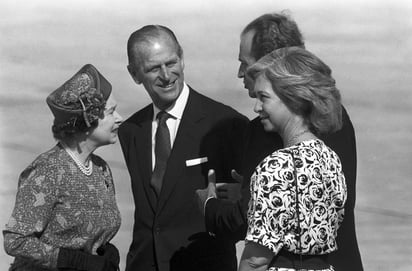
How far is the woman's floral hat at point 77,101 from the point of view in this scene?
13.5 ft

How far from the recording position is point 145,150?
15.5 ft

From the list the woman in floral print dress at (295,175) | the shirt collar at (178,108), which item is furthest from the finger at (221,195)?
the shirt collar at (178,108)

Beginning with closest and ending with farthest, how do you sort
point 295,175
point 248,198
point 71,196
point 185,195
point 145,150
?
point 295,175, point 248,198, point 71,196, point 185,195, point 145,150

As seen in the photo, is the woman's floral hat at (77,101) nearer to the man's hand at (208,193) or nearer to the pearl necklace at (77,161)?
the pearl necklace at (77,161)

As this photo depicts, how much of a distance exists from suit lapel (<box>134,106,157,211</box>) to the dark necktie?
0.03 m

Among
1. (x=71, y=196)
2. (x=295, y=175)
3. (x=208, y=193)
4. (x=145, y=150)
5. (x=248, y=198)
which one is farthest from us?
(x=145, y=150)

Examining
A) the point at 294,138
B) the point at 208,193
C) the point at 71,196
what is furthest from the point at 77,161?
the point at 294,138

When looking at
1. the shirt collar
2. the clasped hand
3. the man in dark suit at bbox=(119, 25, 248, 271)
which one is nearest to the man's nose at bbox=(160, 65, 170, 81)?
the man in dark suit at bbox=(119, 25, 248, 271)

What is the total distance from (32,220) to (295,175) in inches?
46.1

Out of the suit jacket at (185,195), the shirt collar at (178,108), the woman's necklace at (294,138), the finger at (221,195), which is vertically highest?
the woman's necklace at (294,138)

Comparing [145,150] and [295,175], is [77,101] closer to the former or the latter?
[145,150]

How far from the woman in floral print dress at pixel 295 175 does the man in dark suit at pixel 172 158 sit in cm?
116

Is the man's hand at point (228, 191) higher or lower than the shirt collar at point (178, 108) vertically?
lower

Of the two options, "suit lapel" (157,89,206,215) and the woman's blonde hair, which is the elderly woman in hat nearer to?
"suit lapel" (157,89,206,215)
